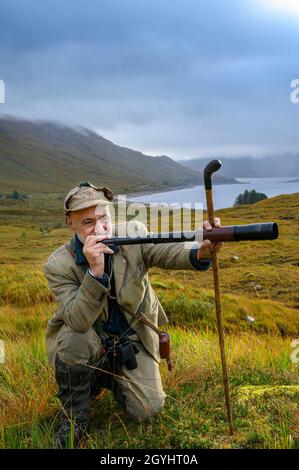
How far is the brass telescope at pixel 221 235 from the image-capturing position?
125 inches

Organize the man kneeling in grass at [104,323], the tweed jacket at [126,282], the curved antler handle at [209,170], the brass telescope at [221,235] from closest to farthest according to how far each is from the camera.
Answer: the brass telescope at [221,235], the curved antler handle at [209,170], the tweed jacket at [126,282], the man kneeling in grass at [104,323]

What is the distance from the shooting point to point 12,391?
5.09 meters

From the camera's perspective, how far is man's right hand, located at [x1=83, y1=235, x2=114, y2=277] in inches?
150

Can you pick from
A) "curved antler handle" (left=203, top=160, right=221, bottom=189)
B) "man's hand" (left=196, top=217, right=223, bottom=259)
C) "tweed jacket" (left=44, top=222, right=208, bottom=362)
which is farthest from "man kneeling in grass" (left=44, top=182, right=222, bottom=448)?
"curved antler handle" (left=203, top=160, right=221, bottom=189)

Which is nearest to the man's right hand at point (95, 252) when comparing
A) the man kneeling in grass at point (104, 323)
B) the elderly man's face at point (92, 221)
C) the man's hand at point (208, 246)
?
the man kneeling in grass at point (104, 323)

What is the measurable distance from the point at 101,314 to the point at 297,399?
2143 millimetres

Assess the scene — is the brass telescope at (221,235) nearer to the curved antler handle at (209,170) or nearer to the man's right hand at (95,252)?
the man's right hand at (95,252)

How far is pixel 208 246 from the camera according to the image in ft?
12.1

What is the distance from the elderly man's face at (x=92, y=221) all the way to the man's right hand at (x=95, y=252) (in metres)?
0.36

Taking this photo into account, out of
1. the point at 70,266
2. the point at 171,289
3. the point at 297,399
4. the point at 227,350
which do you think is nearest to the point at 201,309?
the point at 171,289

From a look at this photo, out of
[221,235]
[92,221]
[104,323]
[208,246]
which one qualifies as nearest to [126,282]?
[104,323]

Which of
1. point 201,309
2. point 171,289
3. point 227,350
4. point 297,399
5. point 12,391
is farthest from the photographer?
point 171,289
